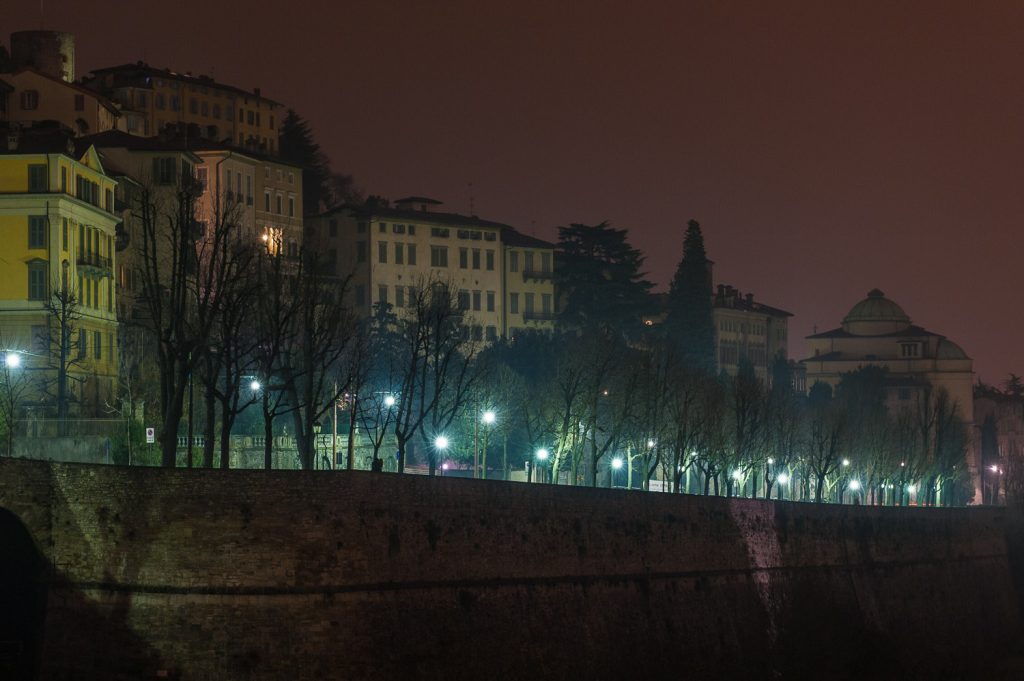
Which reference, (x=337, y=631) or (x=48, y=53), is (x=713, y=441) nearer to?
(x=337, y=631)

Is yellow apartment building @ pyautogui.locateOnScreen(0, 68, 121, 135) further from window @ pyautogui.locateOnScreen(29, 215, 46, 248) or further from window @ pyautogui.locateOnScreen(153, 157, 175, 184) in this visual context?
window @ pyautogui.locateOnScreen(29, 215, 46, 248)

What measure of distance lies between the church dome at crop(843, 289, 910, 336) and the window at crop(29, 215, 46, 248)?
4601 inches

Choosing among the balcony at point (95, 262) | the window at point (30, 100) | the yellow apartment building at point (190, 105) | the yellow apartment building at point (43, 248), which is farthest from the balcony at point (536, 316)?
the yellow apartment building at point (43, 248)

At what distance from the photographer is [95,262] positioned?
81750mm

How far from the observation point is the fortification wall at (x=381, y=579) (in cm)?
4025

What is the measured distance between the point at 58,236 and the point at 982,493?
298 feet

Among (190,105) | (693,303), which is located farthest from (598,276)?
(190,105)

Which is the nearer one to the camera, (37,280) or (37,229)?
(37,229)

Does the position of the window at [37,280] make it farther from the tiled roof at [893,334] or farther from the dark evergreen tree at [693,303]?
the tiled roof at [893,334]

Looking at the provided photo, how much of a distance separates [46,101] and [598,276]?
46334 mm

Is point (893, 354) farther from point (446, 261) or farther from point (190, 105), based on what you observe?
point (190, 105)

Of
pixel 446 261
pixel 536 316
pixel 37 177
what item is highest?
pixel 446 261

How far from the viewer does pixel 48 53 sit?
116750 millimetres

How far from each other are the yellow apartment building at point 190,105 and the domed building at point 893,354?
60196 mm
